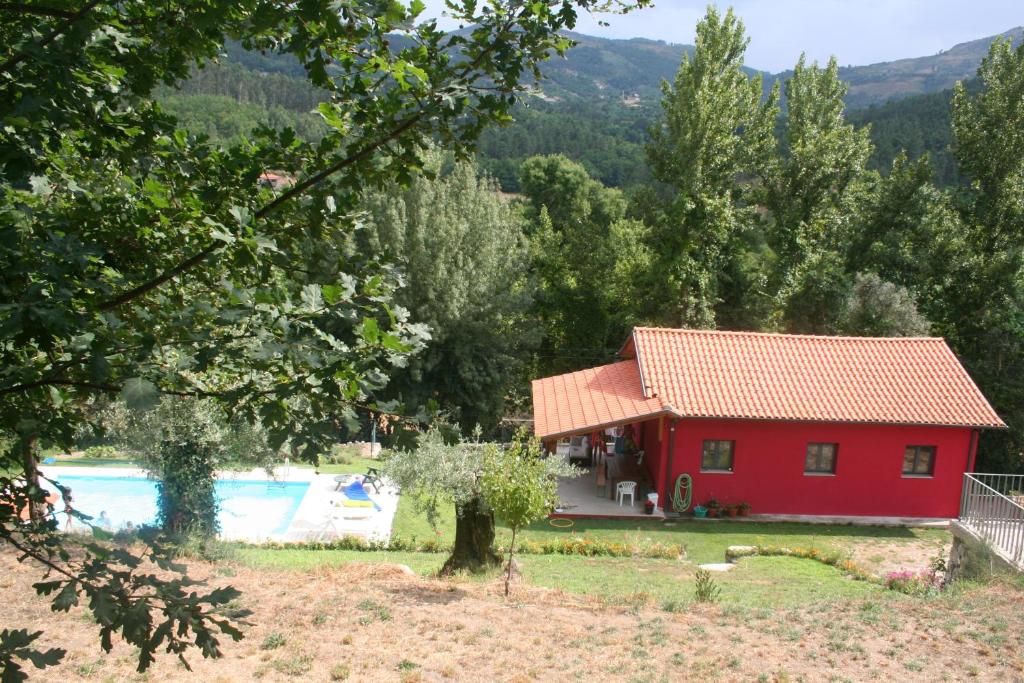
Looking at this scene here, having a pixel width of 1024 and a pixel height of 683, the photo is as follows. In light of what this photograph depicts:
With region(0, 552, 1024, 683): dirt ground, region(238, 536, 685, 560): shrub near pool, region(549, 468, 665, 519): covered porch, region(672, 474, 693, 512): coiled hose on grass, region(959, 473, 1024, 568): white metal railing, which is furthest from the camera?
region(672, 474, 693, 512): coiled hose on grass

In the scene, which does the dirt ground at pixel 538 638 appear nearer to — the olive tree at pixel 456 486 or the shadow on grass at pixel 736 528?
the olive tree at pixel 456 486

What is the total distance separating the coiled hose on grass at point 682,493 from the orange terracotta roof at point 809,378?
166 centimetres

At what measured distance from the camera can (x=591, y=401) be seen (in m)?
20.8

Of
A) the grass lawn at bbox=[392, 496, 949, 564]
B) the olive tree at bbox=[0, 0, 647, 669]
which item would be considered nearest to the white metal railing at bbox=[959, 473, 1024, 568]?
the grass lawn at bbox=[392, 496, 949, 564]

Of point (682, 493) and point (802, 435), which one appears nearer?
point (682, 493)

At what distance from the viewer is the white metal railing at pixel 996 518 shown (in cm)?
1462

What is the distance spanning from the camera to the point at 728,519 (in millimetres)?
19250

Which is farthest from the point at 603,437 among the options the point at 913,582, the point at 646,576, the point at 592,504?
the point at 913,582

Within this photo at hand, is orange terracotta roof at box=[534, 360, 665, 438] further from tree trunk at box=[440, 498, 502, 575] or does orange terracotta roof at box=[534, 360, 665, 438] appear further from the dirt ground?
the dirt ground

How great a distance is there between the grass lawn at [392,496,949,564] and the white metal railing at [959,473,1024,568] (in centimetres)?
123

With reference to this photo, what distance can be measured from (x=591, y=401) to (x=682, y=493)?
3.29 metres

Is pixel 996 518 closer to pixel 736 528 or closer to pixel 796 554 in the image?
pixel 796 554

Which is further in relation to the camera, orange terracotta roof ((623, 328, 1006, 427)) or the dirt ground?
orange terracotta roof ((623, 328, 1006, 427))

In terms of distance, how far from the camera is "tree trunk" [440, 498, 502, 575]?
13000mm
